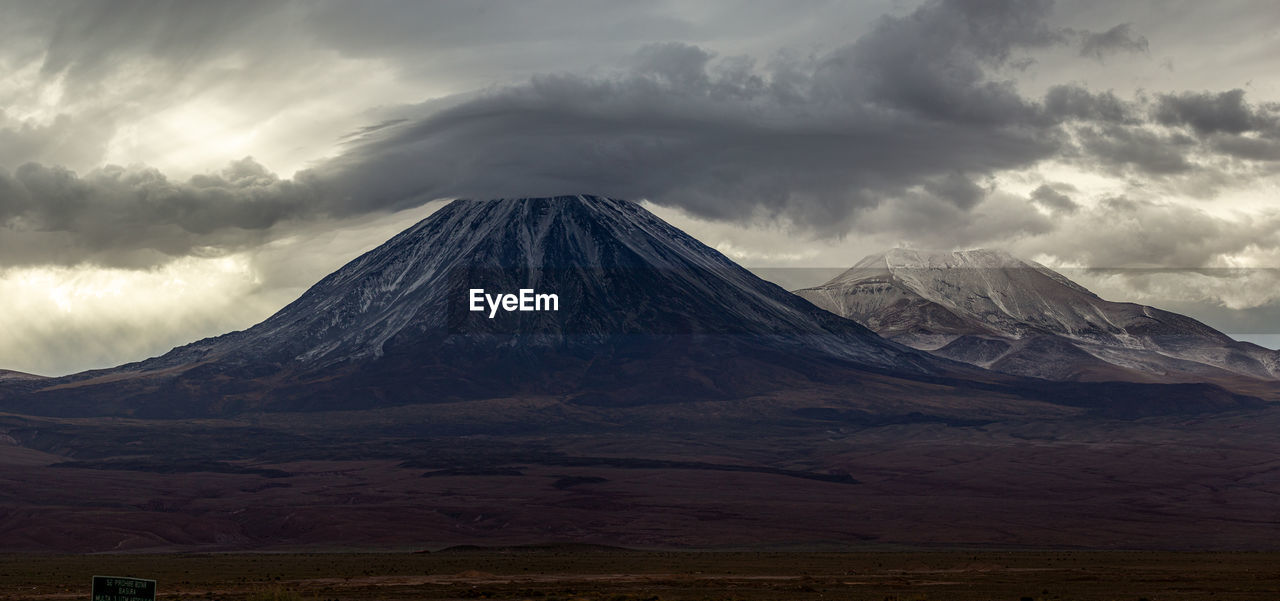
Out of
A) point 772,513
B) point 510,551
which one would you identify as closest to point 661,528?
point 772,513

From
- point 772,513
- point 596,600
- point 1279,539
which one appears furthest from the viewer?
point 772,513

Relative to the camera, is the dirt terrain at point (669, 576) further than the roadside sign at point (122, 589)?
Yes

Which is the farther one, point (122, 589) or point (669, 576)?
point (669, 576)

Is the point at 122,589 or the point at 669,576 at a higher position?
the point at 122,589

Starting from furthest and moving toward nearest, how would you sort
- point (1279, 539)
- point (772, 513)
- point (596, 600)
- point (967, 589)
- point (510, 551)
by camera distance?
point (772, 513) < point (1279, 539) < point (510, 551) < point (967, 589) < point (596, 600)

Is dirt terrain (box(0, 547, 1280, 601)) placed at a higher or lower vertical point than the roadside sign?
lower

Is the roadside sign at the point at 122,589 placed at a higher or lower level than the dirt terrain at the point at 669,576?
higher

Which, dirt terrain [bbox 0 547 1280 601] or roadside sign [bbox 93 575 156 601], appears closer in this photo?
roadside sign [bbox 93 575 156 601]

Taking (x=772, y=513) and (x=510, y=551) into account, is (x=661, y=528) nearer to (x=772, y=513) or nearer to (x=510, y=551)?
(x=772, y=513)
